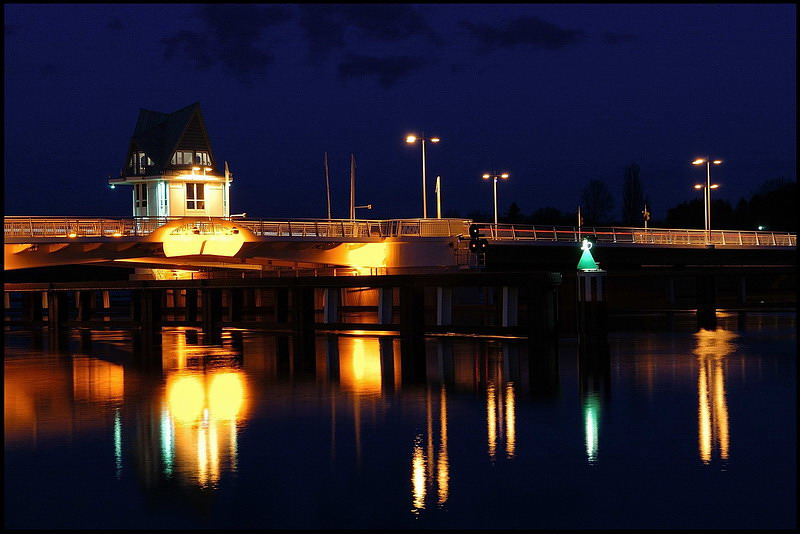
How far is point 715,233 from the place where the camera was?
79438 mm

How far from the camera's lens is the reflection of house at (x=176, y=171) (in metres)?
84.1

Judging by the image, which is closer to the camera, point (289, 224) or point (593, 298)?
point (593, 298)

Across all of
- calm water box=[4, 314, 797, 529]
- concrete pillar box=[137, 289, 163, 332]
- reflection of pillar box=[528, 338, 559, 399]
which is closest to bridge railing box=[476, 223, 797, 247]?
concrete pillar box=[137, 289, 163, 332]

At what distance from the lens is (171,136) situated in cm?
8731

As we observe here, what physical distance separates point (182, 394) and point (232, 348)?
13.4 meters

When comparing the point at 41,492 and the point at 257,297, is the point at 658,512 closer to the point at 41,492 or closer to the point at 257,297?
the point at 41,492

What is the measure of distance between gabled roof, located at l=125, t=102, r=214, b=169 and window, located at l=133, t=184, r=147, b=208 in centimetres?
289

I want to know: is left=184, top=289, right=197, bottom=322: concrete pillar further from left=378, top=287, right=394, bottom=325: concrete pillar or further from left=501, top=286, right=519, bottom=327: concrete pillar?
left=501, top=286, right=519, bottom=327: concrete pillar

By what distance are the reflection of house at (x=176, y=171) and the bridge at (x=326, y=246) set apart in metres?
10.1

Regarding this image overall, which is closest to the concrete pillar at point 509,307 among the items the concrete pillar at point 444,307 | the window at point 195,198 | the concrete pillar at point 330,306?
the concrete pillar at point 444,307

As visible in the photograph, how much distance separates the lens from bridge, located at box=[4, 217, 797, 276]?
54656 millimetres

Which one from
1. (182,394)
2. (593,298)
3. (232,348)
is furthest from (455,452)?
(232,348)

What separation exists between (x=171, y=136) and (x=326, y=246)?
30.8 m

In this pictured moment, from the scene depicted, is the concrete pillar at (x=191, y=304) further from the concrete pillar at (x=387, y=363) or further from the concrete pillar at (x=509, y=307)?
the concrete pillar at (x=509, y=307)
